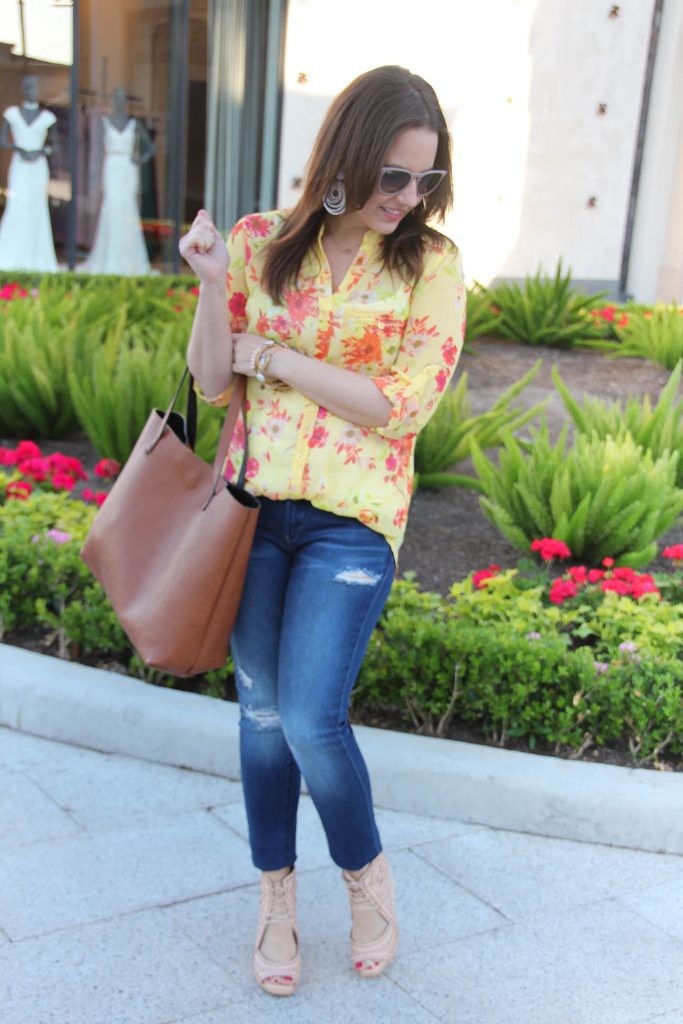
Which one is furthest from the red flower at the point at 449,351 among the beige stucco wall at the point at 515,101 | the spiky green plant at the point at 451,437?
the beige stucco wall at the point at 515,101

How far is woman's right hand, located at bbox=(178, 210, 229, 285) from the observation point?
212 cm

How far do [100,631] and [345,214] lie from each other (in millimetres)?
1819

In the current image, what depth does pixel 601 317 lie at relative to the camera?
974cm

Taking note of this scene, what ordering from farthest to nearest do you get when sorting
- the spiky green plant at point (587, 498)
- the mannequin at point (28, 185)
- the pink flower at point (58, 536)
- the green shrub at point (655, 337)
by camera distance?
the mannequin at point (28, 185), the green shrub at point (655, 337), the spiky green plant at point (587, 498), the pink flower at point (58, 536)

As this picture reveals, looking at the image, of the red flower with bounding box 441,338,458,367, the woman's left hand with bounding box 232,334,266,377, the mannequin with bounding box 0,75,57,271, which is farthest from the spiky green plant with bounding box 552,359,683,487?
the mannequin with bounding box 0,75,57,271

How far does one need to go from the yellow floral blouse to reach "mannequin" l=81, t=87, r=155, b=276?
10174mm

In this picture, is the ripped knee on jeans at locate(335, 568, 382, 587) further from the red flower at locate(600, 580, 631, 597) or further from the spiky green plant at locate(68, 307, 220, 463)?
the spiky green plant at locate(68, 307, 220, 463)

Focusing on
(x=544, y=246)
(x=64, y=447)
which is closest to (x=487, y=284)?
(x=544, y=246)

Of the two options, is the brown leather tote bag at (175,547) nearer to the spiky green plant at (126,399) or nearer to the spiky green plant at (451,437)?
the spiky green plant at (126,399)

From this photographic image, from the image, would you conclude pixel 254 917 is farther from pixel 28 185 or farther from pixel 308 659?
pixel 28 185

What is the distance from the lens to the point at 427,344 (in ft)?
7.23

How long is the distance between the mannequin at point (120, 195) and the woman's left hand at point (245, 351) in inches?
399

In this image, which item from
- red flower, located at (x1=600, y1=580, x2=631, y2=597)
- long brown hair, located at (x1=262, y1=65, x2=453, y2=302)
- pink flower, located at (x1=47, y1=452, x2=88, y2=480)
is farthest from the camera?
pink flower, located at (x1=47, y1=452, x2=88, y2=480)

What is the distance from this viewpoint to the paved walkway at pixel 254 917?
2.33m
